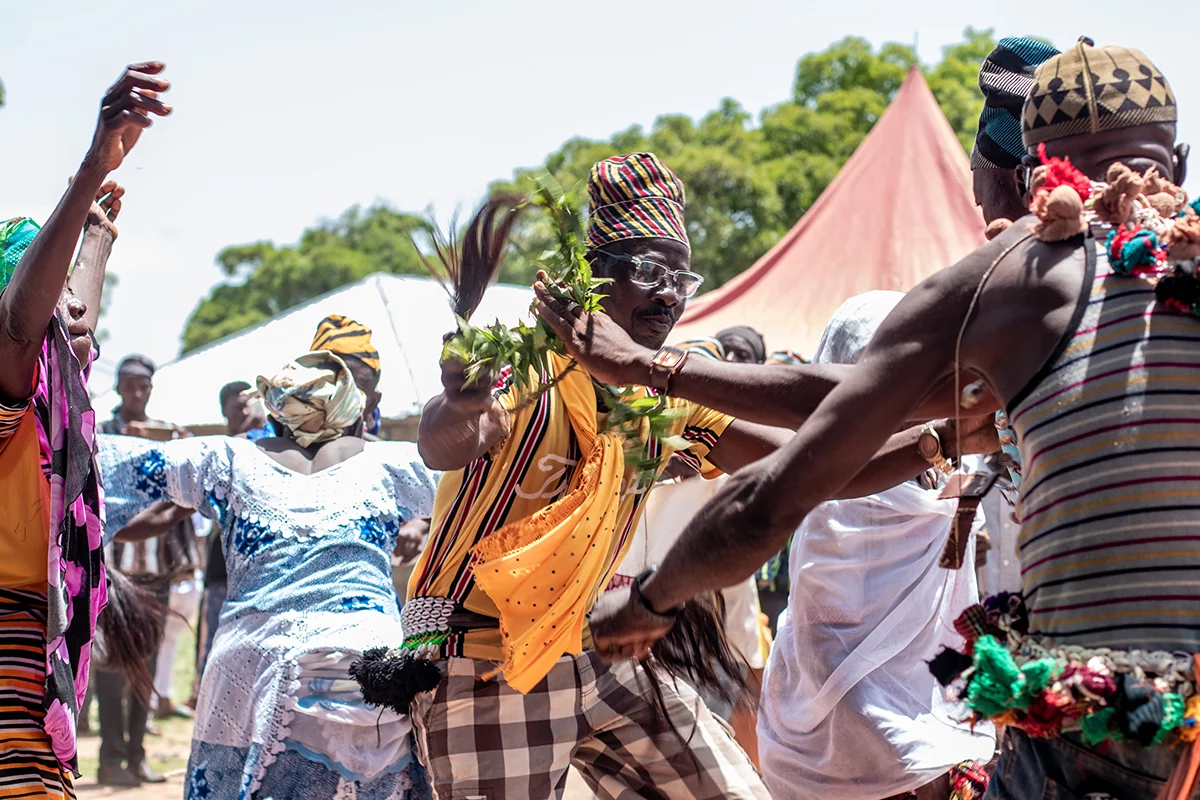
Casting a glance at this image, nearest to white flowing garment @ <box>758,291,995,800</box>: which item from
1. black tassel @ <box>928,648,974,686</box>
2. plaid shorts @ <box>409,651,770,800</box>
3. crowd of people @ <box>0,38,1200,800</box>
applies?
crowd of people @ <box>0,38,1200,800</box>

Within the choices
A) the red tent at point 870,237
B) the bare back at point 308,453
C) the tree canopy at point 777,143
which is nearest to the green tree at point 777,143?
the tree canopy at point 777,143

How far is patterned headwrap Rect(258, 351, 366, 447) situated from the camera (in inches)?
231

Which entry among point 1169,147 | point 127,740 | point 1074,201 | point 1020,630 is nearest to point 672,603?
point 1020,630

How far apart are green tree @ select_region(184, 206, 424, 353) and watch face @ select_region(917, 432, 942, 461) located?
49.8m

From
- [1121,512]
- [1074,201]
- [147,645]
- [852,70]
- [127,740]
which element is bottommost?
[127,740]

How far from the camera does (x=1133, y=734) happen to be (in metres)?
2.40

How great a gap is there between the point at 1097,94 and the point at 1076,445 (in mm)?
730

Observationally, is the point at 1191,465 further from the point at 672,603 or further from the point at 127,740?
the point at 127,740

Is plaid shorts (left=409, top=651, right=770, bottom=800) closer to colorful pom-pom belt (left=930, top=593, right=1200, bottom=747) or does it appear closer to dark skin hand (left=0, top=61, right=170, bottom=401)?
dark skin hand (left=0, top=61, right=170, bottom=401)

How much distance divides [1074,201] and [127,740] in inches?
372

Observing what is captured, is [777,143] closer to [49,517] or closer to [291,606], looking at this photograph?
[291,606]

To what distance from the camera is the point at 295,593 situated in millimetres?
5426

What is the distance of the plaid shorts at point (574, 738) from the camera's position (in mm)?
3986

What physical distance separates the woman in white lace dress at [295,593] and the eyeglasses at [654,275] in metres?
1.81
